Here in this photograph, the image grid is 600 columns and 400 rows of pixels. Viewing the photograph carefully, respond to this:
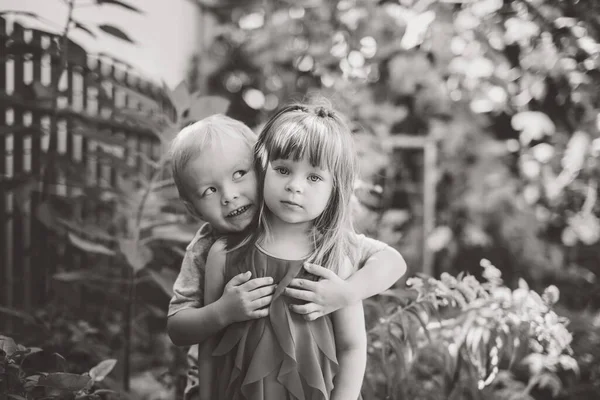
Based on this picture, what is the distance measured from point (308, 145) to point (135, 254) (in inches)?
40.7

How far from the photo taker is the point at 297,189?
135cm

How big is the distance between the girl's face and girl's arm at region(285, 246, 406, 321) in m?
0.13

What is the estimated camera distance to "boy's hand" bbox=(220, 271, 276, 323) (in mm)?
1360

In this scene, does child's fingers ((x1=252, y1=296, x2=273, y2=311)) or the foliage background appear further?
the foliage background

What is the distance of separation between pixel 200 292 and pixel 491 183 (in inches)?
113

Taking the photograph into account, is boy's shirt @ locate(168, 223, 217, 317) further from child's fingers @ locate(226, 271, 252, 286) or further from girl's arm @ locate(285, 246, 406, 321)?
girl's arm @ locate(285, 246, 406, 321)

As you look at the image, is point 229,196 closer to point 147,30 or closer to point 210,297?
point 210,297

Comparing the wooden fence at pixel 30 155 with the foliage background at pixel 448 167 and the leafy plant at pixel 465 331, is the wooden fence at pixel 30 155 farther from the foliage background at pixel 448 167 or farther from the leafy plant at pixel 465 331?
the leafy plant at pixel 465 331

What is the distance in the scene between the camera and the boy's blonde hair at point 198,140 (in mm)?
1472

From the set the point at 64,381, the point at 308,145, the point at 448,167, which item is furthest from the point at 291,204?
the point at 448,167

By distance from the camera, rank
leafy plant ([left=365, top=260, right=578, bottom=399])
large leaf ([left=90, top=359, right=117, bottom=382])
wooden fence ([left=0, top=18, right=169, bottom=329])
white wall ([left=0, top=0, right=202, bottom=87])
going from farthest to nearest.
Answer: white wall ([left=0, top=0, right=202, bottom=87])
wooden fence ([left=0, top=18, right=169, bottom=329])
leafy plant ([left=365, top=260, right=578, bottom=399])
large leaf ([left=90, top=359, right=117, bottom=382])

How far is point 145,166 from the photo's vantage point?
4.14m

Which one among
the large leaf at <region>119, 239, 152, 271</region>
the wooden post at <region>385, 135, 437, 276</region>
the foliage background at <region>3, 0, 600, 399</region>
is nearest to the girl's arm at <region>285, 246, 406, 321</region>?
the foliage background at <region>3, 0, 600, 399</region>

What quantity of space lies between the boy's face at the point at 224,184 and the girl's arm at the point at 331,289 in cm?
23
